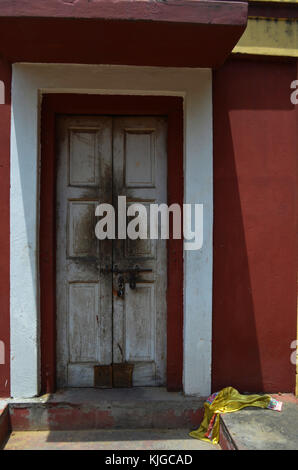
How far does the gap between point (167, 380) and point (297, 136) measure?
96.8 inches

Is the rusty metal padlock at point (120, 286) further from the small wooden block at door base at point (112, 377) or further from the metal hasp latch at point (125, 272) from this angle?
the small wooden block at door base at point (112, 377)

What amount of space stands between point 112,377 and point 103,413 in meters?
0.37

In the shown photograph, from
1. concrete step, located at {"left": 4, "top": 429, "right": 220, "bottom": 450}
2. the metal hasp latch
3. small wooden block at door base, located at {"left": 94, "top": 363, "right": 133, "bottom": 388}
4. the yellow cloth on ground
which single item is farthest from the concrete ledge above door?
Answer: concrete step, located at {"left": 4, "top": 429, "right": 220, "bottom": 450}

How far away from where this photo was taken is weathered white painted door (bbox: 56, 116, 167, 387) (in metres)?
3.67

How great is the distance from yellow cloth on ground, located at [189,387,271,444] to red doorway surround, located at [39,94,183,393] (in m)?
0.37

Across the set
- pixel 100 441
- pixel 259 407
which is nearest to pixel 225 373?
pixel 259 407

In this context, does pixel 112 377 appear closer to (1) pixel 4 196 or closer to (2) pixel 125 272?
(2) pixel 125 272

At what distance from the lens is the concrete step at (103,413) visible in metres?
3.34

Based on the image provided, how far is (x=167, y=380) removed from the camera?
3607 millimetres

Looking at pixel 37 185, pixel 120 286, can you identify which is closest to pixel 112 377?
pixel 120 286

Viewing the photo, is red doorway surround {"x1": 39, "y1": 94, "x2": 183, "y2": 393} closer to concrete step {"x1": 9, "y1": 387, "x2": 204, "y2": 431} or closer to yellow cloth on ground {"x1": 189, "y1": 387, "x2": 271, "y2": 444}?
concrete step {"x1": 9, "y1": 387, "x2": 204, "y2": 431}
